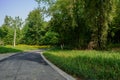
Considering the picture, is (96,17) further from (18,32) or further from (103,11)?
(18,32)

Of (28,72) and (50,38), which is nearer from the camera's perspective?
(28,72)

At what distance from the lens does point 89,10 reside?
96.5ft

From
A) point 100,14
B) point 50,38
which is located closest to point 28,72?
point 100,14

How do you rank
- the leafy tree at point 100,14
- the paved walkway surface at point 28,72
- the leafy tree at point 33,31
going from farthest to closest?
the leafy tree at point 33,31 < the leafy tree at point 100,14 < the paved walkway surface at point 28,72

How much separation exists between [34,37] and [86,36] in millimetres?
67630

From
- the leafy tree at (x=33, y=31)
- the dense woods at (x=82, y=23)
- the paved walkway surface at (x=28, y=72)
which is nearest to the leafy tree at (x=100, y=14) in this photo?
the dense woods at (x=82, y=23)

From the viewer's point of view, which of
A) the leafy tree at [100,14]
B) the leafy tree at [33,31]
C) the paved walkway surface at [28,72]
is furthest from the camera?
the leafy tree at [33,31]

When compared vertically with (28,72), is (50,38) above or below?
above

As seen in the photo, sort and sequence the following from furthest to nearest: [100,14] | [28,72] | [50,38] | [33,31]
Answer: [33,31] → [50,38] → [100,14] → [28,72]

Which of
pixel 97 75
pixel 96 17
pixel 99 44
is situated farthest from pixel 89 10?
pixel 97 75

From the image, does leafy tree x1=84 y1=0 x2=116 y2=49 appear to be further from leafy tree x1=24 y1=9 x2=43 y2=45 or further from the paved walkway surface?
leafy tree x1=24 y1=9 x2=43 y2=45

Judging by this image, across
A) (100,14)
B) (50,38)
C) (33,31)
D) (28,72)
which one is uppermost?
(33,31)

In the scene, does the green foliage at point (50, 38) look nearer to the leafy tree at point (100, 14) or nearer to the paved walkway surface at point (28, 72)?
the leafy tree at point (100, 14)

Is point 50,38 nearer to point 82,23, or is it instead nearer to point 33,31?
point 33,31
